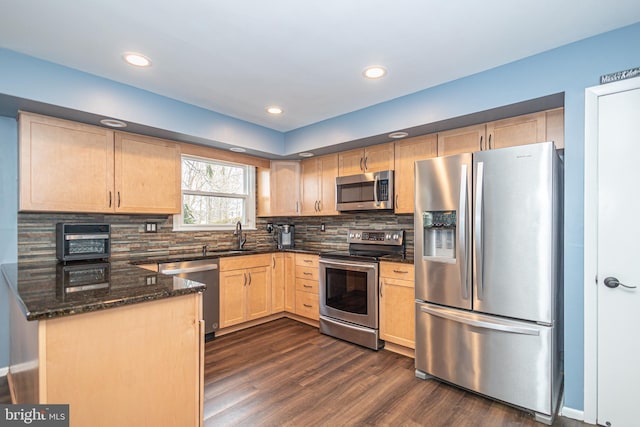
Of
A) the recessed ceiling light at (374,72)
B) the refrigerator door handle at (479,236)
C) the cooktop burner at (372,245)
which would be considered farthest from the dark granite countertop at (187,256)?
the recessed ceiling light at (374,72)

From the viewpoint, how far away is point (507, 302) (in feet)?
7.17

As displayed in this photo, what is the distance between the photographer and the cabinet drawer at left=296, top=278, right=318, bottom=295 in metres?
3.88

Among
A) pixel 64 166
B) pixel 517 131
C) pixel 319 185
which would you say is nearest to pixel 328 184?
pixel 319 185

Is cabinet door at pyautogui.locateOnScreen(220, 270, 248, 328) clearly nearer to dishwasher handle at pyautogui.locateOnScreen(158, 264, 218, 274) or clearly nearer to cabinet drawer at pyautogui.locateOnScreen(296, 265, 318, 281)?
dishwasher handle at pyautogui.locateOnScreen(158, 264, 218, 274)

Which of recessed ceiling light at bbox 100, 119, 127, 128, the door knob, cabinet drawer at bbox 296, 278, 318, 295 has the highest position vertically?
recessed ceiling light at bbox 100, 119, 127, 128

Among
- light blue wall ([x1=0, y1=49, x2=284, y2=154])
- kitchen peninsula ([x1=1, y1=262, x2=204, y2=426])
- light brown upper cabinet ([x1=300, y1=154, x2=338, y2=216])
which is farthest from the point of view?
light brown upper cabinet ([x1=300, y1=154, x2=338, y2=216])

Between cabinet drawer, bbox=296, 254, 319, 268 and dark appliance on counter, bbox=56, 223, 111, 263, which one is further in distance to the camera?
cabinet drawer, bbox=296, 254, 319, 268

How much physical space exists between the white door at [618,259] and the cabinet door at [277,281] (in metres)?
3.13

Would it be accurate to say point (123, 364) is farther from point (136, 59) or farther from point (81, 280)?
point (136, 59)

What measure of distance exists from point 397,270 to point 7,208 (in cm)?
343

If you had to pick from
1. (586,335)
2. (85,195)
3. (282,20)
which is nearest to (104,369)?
(85,195)

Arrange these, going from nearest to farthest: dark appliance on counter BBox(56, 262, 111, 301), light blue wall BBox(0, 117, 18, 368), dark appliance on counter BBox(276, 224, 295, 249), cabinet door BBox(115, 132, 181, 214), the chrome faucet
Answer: dark appliance on counter BBox(56, 262, 111, 301) < light blue wall BBox(0, 117, 18, 368) < cabinet door BBox(115, 132, 181, 214) < the chrome faucet < dark appliance on counter BBox(276, 224, 295, 249)

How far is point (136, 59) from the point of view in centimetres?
227

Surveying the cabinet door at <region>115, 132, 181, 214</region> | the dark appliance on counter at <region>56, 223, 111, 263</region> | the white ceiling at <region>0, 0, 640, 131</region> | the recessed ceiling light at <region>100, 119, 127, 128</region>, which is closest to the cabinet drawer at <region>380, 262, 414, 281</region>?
the white ceiling at <region>0, 0, 640, 131</region>
